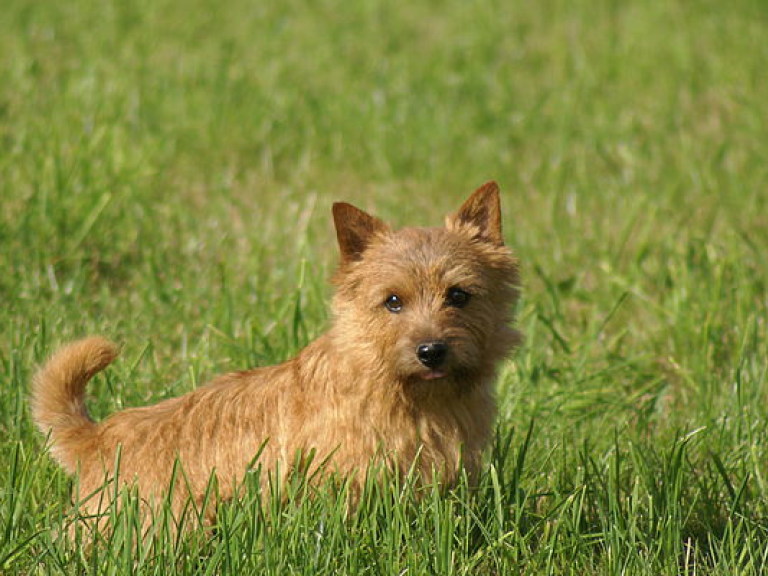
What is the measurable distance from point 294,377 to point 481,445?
2.20 ft

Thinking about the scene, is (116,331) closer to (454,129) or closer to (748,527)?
(748,527)

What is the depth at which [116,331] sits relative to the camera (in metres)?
5.66

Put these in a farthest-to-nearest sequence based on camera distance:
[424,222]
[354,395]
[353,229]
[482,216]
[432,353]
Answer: [424,222] < [482,216] < [353,229] < [354,395] < [432,353]

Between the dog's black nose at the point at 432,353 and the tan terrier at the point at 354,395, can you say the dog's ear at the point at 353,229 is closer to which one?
the tan terrier at the point at 354,395

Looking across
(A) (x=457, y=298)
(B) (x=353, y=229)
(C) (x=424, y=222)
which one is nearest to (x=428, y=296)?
(A) (x=457, y=298)

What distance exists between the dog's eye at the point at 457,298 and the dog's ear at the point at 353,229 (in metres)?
0.36

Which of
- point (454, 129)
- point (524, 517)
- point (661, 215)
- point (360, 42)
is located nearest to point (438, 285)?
point (524, 517)

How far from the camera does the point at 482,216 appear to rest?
4551mm

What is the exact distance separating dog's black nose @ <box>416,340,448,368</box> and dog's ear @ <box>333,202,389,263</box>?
53 cm

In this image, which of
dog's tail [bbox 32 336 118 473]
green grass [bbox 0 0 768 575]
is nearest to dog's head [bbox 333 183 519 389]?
green grass [bbox 0 0 768 575]

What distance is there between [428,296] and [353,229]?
391 mm

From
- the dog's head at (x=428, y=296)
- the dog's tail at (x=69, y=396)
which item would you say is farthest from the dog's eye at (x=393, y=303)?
the dog's tail at (x=69, y=396)

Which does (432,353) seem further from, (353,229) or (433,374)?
(353,229)

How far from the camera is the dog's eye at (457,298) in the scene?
4273 millimetres
